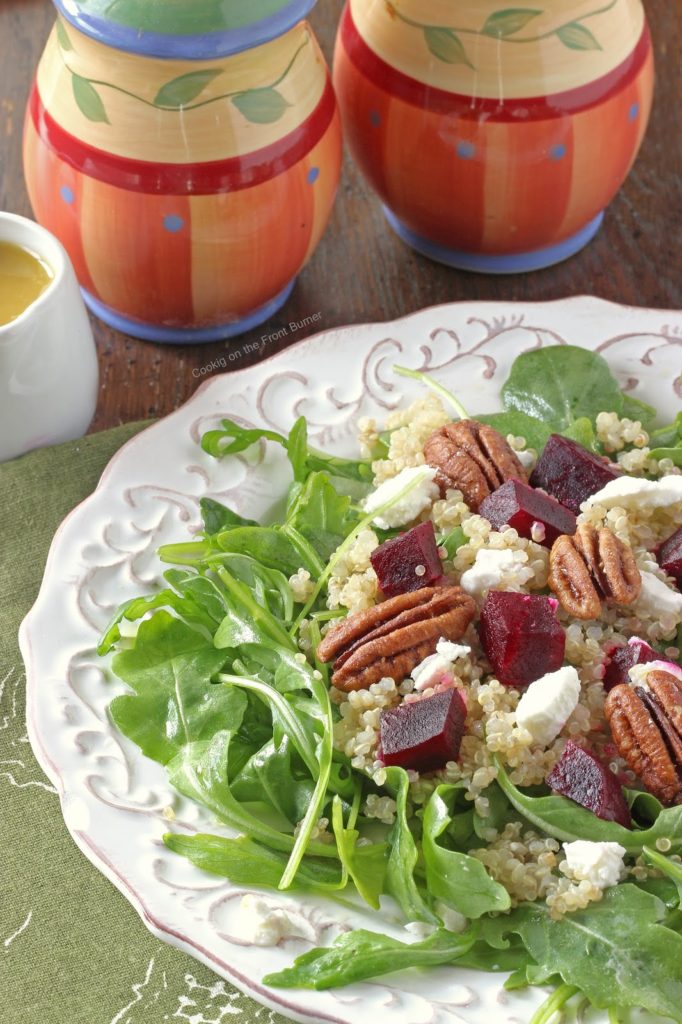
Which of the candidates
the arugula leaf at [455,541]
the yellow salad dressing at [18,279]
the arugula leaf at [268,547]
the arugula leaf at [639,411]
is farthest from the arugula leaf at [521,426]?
the yellow salad dressing at [18,279]

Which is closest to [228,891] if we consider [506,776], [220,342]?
[506,776]

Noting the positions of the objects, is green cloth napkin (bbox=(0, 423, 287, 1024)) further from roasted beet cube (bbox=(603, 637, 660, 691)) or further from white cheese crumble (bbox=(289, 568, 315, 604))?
roasted beet cube (bbox=(603, 637, 660, 691))

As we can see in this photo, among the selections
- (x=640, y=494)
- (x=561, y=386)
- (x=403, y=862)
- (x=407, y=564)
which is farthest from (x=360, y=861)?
(x=561, y=386)

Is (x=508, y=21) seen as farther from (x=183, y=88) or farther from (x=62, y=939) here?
(x=62, y=939)

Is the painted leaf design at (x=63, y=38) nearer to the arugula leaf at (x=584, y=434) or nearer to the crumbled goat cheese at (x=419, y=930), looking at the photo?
the arugula leaf at (x=584, y=434)

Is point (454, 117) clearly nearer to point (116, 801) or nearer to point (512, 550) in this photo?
point (512, 550)

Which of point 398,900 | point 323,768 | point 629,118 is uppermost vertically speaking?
point 629,118

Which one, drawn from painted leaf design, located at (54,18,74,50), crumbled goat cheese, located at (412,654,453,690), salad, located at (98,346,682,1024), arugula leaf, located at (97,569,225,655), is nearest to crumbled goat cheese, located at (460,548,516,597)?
salad, located at (98,346,682,1024)
